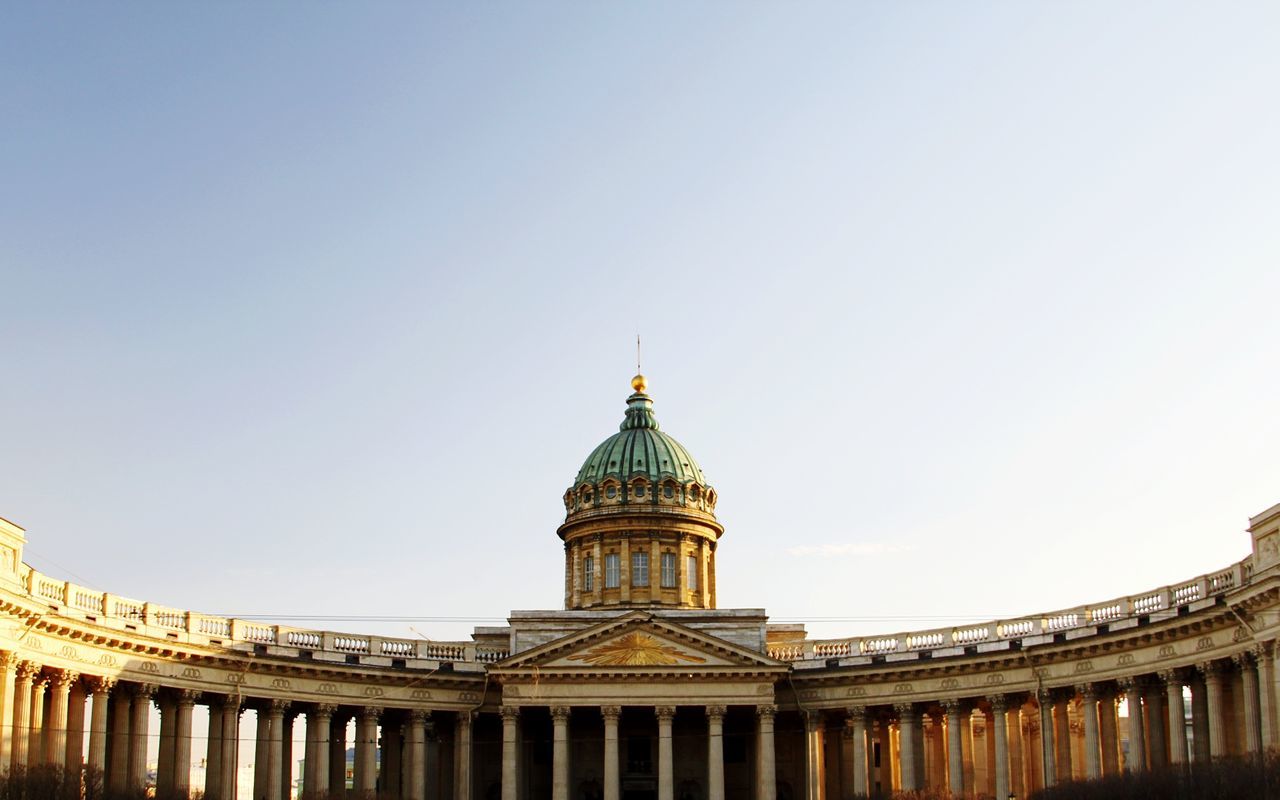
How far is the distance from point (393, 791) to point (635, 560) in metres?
24.3

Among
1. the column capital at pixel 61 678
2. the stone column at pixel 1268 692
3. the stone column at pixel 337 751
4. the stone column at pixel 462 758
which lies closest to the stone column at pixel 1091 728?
the stone column at pixel 1268 692

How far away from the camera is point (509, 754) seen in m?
82.2

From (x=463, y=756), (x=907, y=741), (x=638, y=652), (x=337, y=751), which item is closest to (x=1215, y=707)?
(x=907, y=741)

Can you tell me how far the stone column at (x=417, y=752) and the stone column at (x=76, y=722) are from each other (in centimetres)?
1914

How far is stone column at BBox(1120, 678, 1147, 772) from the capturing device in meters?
72.3

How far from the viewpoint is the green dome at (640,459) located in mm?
102688


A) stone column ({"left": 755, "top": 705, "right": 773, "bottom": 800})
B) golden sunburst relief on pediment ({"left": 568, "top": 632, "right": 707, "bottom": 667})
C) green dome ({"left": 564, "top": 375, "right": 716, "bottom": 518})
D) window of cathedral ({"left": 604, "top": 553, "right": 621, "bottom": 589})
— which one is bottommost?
stone column ({"left": 755, "top": 705, "right": 773, "bottom": 800})

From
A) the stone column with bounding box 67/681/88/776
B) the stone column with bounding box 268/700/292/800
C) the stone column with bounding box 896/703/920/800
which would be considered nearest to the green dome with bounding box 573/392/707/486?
the stone column with bounding box 896/703/920/800

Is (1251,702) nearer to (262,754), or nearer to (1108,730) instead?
(1108,730)

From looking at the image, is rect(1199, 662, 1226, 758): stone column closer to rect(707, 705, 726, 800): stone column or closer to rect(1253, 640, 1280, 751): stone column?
rect(1253, 640, 1280, 751): stone column

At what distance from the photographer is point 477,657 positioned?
284ft

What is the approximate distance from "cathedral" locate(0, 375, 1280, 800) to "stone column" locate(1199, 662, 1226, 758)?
9cm

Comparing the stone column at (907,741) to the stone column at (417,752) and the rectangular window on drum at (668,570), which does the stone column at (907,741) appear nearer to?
the rectangular window on drum at (668,570)

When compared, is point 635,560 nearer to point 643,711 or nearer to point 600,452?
point 600,452
